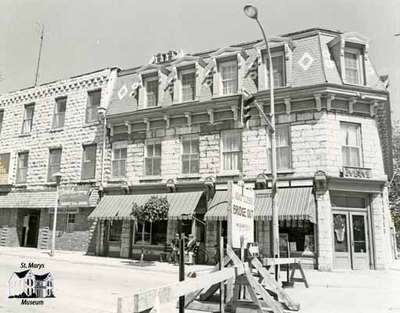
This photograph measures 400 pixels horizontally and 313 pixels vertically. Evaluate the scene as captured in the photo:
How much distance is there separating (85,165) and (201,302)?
17124mm

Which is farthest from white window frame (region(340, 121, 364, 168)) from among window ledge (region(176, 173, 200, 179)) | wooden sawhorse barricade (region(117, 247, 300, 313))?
wooden sawhorse barricade (region(117, 247, 300, 313))

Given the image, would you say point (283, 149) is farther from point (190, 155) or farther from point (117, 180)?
point (117, 180)

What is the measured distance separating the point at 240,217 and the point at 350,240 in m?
12.0

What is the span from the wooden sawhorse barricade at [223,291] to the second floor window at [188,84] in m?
14.1

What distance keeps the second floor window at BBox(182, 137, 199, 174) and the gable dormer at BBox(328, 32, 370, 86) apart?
8.03m

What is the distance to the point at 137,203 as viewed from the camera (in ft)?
67.3

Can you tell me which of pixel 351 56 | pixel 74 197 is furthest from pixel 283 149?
pixel 74 197

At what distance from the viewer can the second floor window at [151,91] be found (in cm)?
2267

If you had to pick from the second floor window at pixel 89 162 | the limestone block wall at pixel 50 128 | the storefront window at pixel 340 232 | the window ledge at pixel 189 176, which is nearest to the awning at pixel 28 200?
the limestone block wall at pixel 50 128

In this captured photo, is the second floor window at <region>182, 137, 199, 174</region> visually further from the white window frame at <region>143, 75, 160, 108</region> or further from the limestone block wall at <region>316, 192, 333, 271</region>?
the limestone block wall at <region>316, 192, 333, 271</region>

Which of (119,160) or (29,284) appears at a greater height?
(119,160)

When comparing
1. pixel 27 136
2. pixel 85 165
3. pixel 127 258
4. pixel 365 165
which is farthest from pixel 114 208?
pixel 365 165

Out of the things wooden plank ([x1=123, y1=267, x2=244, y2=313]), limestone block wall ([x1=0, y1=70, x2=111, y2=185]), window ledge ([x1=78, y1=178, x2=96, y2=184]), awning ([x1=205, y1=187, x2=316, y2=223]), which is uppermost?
limestone block wall ([x1=0, y1=70, x2=111, y2=185])

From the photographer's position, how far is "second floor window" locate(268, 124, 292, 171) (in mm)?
18344
